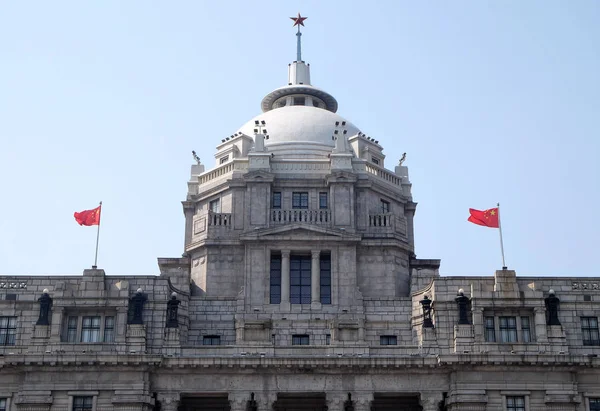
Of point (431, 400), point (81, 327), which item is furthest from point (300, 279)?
point (81, 327)

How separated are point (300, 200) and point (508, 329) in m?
19.4

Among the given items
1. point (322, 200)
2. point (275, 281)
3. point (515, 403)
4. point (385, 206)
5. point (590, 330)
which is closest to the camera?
point (515, 403)

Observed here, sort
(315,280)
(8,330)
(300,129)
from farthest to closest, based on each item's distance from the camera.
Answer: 1. (300,129)
2. (315,280)
3. (8,330)

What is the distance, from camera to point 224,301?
247 ft

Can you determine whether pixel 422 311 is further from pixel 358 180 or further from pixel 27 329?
pixel 27 329

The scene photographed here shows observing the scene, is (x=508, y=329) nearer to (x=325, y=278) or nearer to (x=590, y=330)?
(x=590, y=330)

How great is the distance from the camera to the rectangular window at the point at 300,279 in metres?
76.8

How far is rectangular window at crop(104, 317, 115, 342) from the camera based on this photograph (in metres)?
71.1

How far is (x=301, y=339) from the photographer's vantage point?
73938mm

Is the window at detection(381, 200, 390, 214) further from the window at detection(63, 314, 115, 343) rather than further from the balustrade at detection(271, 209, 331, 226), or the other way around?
the window at detection(63, 314, 115, 343)

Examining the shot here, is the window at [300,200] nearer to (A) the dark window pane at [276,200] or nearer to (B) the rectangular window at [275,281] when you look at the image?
(A) the dark window pane at [276,200]

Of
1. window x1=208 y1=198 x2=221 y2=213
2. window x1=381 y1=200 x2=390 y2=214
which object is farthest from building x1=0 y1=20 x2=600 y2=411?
window x1=381 y1=200 x2=390 y2=214

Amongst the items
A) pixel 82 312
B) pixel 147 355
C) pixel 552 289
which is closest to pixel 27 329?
pixel 82 312

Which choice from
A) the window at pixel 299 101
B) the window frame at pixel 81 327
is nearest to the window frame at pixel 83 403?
the window frame at pixel 81 327
